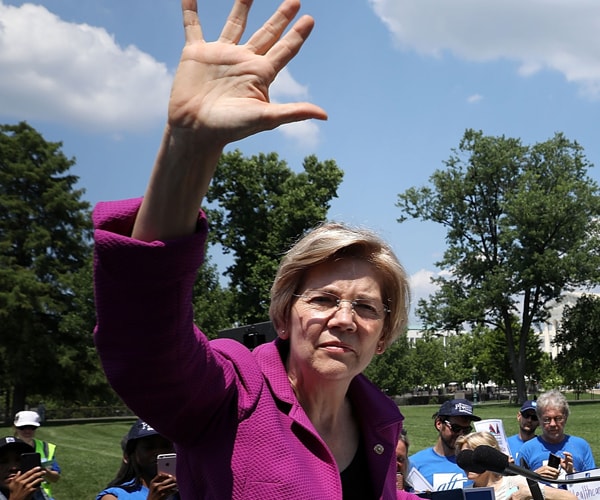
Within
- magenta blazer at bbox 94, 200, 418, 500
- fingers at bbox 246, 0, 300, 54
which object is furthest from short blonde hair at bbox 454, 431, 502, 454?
fingers at bbox 246, 0, 300, 54

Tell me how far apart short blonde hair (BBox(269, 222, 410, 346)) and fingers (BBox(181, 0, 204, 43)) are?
699mm

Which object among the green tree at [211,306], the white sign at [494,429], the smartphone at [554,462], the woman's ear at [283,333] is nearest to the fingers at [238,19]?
the woman's ear at [283,333]

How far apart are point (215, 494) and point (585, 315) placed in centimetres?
6026

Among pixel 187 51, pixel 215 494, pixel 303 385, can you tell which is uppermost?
pixel 187 51

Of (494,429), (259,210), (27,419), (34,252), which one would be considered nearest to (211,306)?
(259,210)

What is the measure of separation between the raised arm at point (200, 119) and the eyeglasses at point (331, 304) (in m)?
0.61

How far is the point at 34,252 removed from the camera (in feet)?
160

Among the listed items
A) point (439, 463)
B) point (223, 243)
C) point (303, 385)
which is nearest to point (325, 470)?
point (303, 385)

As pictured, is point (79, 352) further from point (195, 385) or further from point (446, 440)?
point (195, 385)

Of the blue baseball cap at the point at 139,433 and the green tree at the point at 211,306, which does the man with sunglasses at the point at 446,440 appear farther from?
the green tree at the point at 211,306

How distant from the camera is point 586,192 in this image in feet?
171

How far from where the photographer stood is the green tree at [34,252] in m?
44.9

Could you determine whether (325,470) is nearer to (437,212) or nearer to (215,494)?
(215,494)

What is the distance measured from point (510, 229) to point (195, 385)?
52.9m
